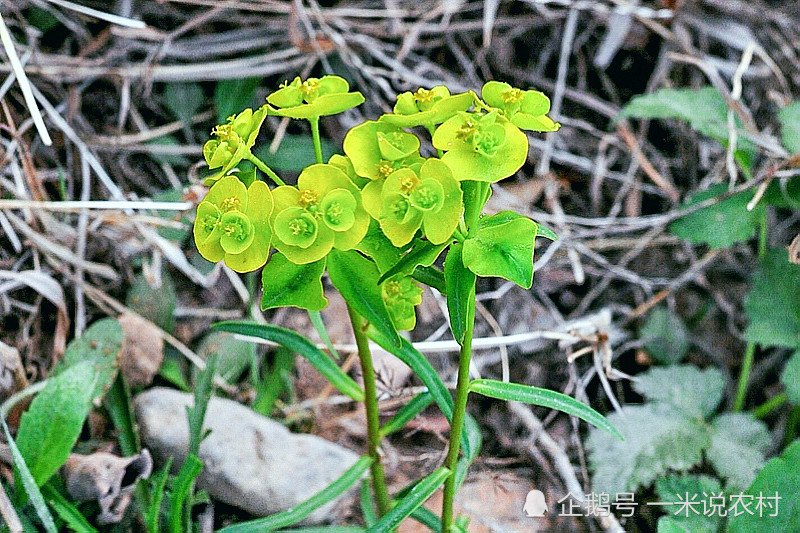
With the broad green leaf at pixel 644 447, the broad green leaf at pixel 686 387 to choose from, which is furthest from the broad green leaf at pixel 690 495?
the broad green leaf at pixel 686 387

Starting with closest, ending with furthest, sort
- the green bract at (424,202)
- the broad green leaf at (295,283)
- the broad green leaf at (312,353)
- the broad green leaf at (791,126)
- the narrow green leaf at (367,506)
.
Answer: the green bract at (424,202)
the broad green leaf at (295,283)
the broad green leaf at (312,353)
the narrow green leaf at (367,506)
the broad green leaf at (791,126)

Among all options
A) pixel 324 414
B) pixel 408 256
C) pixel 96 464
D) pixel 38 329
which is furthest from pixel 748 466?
pixel 38 329

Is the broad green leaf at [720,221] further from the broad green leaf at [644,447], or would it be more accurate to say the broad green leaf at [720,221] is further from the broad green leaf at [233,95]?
the broad green leaf at [233,95]

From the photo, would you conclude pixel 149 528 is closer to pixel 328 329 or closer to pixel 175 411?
pixel 175 411

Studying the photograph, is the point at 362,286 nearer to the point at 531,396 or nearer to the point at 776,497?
the point at 531,396

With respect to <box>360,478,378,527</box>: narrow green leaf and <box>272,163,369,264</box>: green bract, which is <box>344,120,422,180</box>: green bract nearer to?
<box>272,163,369,264</box>: green bract

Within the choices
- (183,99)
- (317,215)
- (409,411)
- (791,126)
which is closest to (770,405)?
(791,126)
